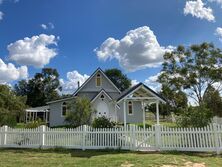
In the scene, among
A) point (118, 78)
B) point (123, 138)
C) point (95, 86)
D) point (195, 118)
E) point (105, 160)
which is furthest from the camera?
point (118, 78)

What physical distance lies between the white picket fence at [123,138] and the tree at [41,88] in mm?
53882

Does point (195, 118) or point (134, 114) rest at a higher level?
point (134, 114)

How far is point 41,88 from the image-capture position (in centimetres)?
6888

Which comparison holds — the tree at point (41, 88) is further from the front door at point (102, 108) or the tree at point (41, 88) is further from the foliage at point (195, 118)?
the foliage at point (195, 118)

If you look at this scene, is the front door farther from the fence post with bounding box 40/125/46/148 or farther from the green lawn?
the green lawn

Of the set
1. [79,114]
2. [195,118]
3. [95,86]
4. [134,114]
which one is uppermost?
[95,86]

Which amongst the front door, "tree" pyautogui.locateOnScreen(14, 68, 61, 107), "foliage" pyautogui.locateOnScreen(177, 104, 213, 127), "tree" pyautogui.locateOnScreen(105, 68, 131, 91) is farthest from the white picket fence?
"tree" pyautogui.locateOnScreen(105, 68, 131, 91)

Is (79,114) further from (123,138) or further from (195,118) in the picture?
(195,118)

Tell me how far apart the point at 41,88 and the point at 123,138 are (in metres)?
59.8

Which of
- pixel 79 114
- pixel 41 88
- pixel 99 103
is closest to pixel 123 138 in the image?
pixel 79 114

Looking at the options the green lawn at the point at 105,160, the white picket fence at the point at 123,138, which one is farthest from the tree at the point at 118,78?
the green lawn at the point at 105,160

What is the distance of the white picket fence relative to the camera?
11266mm

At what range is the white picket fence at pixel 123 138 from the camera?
444 inches

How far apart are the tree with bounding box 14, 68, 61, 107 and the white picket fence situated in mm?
53882
